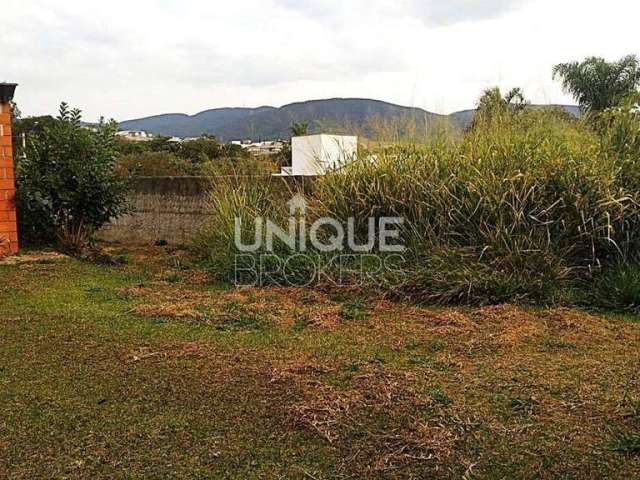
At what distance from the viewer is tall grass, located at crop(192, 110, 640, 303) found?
16.9ft

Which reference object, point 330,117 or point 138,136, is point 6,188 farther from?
point 138,136

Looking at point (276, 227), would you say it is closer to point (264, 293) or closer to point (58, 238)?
point (264, 293)

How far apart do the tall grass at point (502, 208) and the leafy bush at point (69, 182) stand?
2203 mm

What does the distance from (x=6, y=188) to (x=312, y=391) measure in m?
5.69

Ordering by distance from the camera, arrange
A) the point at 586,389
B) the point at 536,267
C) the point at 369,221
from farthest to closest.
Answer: the point at 369,221, the point at 536,267, the point at 586,389

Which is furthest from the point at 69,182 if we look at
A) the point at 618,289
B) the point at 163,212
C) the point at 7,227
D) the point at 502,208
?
the point at 618,289

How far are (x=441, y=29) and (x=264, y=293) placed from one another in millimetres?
5312

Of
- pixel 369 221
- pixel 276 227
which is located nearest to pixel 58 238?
pixel 276 227

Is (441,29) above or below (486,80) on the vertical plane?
above

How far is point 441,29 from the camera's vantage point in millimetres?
8719

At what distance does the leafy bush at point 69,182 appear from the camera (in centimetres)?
743

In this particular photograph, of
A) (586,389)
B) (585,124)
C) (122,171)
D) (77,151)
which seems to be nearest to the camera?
(586,389)

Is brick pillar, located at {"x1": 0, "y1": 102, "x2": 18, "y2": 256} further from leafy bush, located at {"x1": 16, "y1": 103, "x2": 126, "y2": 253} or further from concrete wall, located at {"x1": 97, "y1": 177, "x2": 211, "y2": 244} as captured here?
concrete wall, located at {"x1": 97, "y1": 177, "x2": 211, "y2": 244}

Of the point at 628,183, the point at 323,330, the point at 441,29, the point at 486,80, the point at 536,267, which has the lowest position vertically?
the point at 323,330
